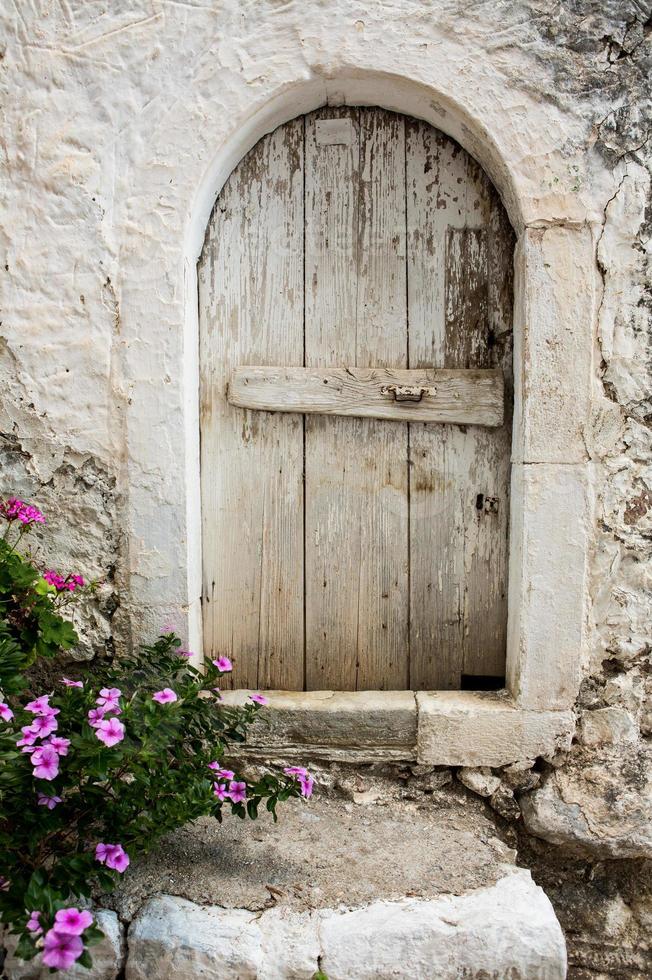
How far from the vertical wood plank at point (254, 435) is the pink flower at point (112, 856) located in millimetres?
776

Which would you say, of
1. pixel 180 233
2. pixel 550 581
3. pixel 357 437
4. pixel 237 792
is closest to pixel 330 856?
pixel 237 792

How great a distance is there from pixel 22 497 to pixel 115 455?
0.99 feet

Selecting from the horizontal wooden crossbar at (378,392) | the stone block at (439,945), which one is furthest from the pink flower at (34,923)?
the horizontal wooden crossbar at (378,392)

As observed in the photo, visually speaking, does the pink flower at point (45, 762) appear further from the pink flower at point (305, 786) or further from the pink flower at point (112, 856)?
the pink flower at point (305, 786)

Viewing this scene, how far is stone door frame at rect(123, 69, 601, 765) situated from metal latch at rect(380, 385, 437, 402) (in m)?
0.27

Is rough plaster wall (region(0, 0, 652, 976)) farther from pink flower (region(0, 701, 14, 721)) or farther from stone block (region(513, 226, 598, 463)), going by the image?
pink flower (region(0, 701, 14, 721))

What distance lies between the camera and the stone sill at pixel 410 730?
2242 mm

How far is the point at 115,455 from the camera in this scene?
7.34 feet

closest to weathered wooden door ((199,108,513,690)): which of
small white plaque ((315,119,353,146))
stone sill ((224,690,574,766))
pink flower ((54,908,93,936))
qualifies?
small white plaque ((315,119,353,146))

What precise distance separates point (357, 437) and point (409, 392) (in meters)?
0.21

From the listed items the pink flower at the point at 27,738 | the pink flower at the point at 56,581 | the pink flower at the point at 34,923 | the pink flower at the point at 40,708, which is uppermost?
the pink flower at the point at 56,581

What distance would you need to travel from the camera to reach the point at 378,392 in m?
2.34

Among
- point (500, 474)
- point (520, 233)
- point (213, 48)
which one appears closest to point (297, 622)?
point (500, 474)

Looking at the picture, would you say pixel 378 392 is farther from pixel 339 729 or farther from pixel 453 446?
pixel 339 729
